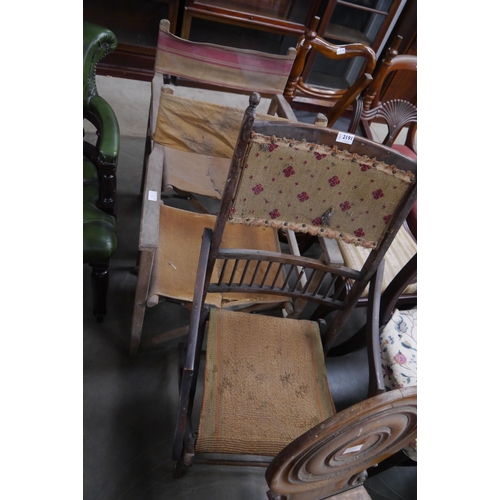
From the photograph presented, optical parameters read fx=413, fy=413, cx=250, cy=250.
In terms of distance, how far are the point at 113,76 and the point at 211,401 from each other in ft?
8.51

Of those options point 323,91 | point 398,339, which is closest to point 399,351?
point 398,339

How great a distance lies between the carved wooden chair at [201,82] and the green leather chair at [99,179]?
0.64 feet

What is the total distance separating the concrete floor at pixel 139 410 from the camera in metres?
1.29

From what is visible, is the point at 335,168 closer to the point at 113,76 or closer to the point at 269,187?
the point at 269,187

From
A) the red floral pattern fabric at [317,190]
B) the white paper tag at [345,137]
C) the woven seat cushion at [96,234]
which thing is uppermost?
the white paper tag at [345,137]

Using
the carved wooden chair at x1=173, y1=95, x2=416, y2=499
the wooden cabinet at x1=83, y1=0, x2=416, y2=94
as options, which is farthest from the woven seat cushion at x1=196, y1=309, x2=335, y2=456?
the wooden cabinet at x1=83, y1=0, x2=416, y2=94

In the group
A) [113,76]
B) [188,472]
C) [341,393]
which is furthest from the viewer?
[113,76]

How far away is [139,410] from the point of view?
144cm

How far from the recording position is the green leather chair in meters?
1.28

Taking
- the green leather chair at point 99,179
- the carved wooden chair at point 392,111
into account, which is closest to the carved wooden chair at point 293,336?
the green leather chair at point 99,179

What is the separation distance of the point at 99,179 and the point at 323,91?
1326 mm

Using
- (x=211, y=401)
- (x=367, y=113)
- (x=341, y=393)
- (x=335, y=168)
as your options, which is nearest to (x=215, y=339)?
(x=211, y=401)

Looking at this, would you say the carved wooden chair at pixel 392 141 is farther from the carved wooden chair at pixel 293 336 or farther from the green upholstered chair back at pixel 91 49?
the green upholstered chair back at pixel 91 49

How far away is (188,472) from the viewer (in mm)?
1336
